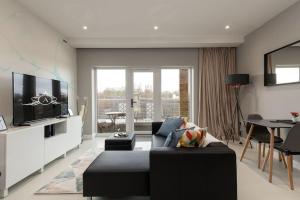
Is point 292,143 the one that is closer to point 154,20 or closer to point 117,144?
point 117,144

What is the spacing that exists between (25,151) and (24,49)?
1689 mm

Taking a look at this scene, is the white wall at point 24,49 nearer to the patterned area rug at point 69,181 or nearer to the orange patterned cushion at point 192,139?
the patterned area rug at point 69,181

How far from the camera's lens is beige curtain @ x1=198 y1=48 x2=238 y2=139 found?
546 centimetres

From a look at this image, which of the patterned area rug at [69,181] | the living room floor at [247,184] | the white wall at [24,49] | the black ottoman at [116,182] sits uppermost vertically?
the white wall at [24,49]

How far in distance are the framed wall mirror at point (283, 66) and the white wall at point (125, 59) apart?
1911 millimetres

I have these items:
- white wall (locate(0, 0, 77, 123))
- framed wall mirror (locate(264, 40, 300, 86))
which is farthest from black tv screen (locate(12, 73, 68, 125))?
framed wall mirror (locate(264, 40, 300, 86))

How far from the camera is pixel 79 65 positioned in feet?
18.4

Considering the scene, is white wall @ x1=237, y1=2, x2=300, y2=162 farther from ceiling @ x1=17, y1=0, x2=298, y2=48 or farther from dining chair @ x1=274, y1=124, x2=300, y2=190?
dining chair @ x1=274, y1=124, x2=300, y2=190

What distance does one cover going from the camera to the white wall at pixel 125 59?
18.3ft

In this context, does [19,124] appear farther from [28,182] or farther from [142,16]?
[142,16]

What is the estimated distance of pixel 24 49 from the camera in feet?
10.9

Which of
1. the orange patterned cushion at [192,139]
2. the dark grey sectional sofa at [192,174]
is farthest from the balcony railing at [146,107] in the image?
the dark grey sectional sofa at [192,174]

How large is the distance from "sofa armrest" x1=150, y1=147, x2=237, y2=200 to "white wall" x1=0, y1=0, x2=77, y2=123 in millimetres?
2412

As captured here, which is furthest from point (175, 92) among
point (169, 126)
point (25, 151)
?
point (25, 151)
